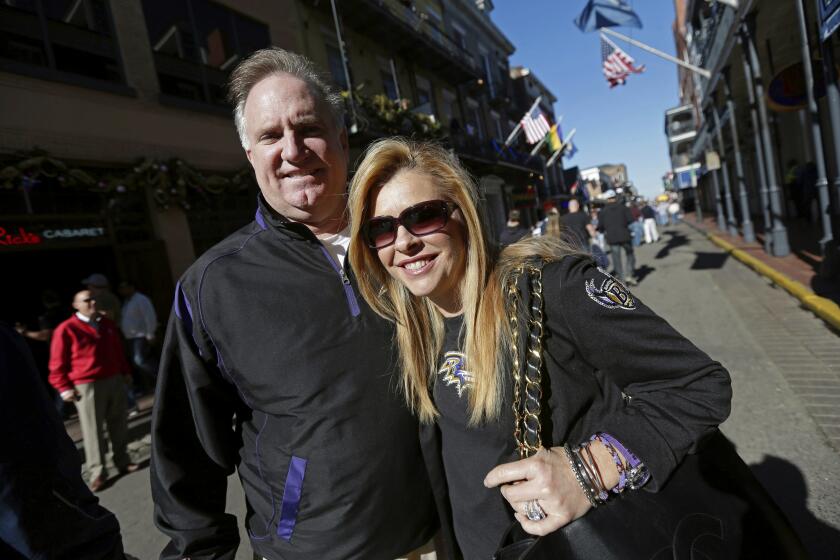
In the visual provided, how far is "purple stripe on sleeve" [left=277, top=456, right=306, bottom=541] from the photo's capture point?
4.97 feet

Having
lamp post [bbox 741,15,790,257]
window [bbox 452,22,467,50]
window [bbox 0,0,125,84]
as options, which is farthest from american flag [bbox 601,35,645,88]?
window [bbox 0,0,125,84]

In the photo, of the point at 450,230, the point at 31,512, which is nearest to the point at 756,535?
the point at 450,230

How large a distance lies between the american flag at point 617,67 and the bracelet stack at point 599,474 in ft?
54.1

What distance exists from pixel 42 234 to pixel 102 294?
1.52 m

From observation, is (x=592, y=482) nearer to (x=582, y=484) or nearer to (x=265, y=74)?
(x=582, y=484)

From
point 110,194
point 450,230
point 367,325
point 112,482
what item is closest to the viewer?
point 450,230

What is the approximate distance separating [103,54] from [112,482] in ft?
22.5

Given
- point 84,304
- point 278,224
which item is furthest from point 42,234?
point 278,224

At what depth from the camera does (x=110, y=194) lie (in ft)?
24.4

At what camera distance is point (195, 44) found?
29.5ft

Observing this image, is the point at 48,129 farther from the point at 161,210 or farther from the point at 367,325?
the point at 367,325

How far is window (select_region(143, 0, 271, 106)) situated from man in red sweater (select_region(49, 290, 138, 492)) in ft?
16.0

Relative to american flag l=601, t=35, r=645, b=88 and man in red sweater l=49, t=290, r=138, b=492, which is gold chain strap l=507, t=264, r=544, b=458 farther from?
american flag l=601, t=35, r=645, b=88

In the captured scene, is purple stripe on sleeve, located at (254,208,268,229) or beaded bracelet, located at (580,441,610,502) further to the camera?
purple stripe on sleeve, located at (254,208,268,229)
